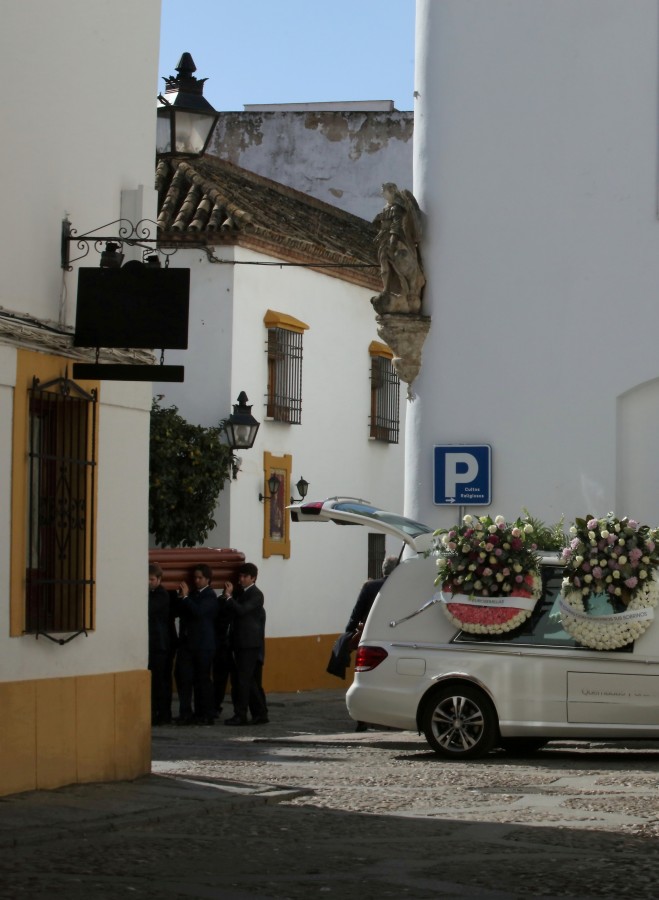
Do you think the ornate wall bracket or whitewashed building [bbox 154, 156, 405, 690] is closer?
the ornate wall bracket

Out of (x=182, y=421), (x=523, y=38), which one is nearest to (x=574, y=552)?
(x=523, y=38)

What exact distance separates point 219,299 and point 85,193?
41.0 ft

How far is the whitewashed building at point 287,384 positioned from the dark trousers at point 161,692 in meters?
5.37

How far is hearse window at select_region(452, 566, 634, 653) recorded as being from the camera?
15547mm

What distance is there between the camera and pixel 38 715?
11891mm

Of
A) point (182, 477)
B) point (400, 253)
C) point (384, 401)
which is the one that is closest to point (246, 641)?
point (400, 253)

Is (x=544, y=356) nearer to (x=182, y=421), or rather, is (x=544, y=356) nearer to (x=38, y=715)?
(x=182, y=421)

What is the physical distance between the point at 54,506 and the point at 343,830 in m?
3.14

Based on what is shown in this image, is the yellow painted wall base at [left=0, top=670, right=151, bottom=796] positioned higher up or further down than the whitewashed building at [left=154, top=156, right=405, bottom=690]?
further down

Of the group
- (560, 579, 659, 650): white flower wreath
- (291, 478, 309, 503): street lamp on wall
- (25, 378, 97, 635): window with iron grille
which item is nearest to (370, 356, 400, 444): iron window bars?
(291, 478, 309, 503): street lamp on wall

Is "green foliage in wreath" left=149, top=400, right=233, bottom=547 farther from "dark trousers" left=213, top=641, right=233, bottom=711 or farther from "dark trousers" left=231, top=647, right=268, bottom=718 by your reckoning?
"dark trousers" left=231, top=647, right=268, bottom=718

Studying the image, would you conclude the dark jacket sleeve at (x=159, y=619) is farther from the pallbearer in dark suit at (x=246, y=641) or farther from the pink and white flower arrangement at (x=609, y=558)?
the pink and white flower arrangement at (x=609, y=558)

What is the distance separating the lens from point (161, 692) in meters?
19.7

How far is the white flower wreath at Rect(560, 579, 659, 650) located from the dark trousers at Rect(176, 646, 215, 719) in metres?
5.26
